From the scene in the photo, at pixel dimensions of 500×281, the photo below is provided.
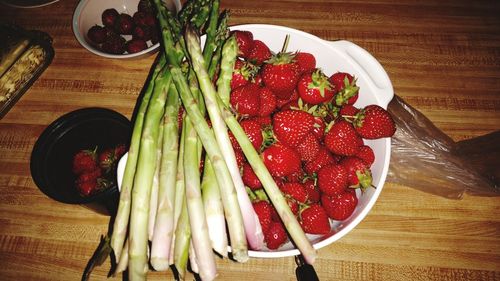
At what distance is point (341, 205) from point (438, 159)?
45 cm

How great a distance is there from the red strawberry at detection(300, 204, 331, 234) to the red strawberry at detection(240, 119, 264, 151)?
8.5 inches

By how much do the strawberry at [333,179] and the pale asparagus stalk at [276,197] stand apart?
0.45 ft

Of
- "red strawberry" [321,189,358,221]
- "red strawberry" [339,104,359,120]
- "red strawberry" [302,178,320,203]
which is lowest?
"red strawberry" [302,178,320,203]

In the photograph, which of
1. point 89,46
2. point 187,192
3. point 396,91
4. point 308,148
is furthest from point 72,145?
point 396,91

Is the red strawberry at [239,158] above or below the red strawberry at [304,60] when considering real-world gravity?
below

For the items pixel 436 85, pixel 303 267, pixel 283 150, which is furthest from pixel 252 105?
pixel 436 85

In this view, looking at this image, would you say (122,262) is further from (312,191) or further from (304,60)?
(304,60)

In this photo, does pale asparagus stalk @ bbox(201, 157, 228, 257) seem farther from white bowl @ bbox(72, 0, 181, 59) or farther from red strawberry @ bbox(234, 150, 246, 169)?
white bowl @ bbox(72, 0, 181, 59)

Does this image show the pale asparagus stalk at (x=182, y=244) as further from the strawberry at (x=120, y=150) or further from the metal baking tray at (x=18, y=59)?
the metal baking tray at (x=18, y=59)

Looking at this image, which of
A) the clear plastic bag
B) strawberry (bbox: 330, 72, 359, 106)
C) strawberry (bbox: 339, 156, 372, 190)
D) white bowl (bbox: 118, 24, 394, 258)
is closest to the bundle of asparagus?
white bowl (bbox: 118, 24, 394, 258)

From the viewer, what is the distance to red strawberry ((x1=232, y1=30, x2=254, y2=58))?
913 millimetres

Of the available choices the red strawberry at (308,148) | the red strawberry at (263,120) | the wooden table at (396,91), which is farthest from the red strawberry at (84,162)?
the red strawberry at (308,148)

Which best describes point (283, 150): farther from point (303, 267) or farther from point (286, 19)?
point (286, 19)

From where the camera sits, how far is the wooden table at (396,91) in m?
0.89
